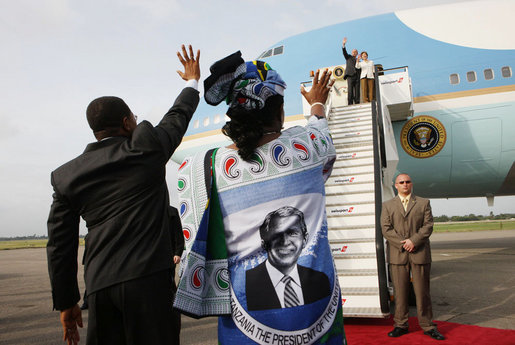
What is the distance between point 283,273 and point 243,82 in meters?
0.75

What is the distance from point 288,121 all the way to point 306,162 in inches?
326

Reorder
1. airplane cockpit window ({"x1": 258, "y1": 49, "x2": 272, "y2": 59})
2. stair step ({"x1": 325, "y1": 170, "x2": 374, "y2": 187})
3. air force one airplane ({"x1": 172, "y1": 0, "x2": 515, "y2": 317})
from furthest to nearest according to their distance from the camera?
airplane cockpit window ({"x1": 258, "y1": 49, "x2": 272, "y2": 59}), air force one airplane ({"x1": 172, "y1": 0, "x2": 515, "y2": 317}), stair step ({"x1": 325, "y1": 170, "x2": 374, "y2": 187})

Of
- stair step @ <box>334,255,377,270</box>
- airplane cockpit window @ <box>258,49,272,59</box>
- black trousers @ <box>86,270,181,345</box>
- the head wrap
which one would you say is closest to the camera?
the head wrap

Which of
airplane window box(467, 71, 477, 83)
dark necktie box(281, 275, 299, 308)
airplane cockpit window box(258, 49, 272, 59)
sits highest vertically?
airplane cockpit window box(258, 49, 272, 59)

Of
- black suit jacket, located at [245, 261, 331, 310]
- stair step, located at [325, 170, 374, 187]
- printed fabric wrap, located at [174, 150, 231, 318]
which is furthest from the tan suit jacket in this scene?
printed fabric wrap, located at [174, 150, 231, 318]

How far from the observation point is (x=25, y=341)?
170 inches

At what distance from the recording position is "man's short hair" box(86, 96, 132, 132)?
83.1 inches

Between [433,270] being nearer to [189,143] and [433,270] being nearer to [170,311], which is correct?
[189,143]

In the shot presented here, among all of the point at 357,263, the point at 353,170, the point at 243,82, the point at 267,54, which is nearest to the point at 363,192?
the point at 353,170

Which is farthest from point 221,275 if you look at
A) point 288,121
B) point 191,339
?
point 288,121

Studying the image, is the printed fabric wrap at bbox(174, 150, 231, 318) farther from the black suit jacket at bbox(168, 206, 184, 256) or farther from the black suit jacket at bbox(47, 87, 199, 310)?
the black suit jacket at bbox(168, 206, 184, 256)

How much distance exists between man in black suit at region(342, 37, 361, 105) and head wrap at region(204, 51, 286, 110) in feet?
25.3

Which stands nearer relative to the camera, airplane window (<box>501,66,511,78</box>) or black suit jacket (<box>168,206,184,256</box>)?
black suit jacket (<box>168,206,184,256</box>)

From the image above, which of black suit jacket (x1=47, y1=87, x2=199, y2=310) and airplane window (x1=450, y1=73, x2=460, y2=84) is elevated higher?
airplane window (x1=450, y1=73, x2=460, y2=84)
